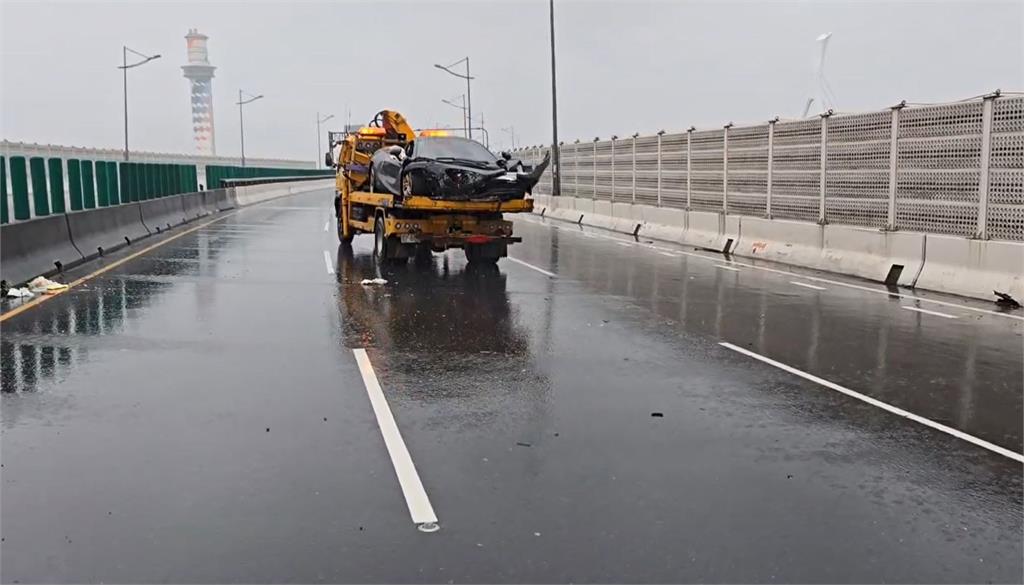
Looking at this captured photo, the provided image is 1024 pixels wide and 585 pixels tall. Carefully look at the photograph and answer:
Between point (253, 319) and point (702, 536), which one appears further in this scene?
point (253, 319)

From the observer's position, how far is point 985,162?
544 inches

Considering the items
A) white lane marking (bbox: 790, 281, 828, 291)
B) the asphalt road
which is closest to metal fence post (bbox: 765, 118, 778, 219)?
white lane marking (bbox: 790, 281, 828, 291)

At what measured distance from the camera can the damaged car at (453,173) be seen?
16562 millimetres

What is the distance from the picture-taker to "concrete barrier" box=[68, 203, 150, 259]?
18.2 meters

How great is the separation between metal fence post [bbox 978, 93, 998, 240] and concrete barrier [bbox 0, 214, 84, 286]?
14.0 m

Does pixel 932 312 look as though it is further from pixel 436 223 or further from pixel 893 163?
pixel 436 223

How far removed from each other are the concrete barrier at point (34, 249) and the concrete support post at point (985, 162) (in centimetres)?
1396

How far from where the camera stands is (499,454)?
604 cm

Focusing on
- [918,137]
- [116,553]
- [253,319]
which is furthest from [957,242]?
[116,553]

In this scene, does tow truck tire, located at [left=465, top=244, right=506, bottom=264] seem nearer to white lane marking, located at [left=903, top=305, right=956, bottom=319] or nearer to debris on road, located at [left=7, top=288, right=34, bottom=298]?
white lane marking, located at [left=903, top=305, right=956, bottom=319]

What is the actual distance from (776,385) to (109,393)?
5.43 meters

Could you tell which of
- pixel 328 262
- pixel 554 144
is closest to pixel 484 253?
pixel 328 262

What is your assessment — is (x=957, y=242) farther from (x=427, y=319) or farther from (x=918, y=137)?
(x=427, y=319)

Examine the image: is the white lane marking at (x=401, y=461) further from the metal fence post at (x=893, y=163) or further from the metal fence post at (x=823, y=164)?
the metal fence post at (x=823, y=164)
